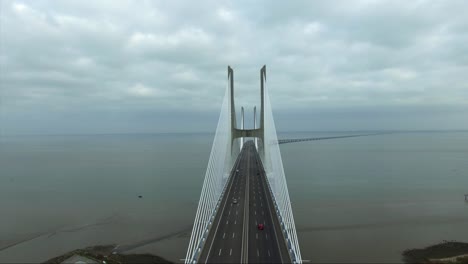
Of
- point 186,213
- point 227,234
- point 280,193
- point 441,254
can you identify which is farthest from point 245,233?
point 441,254

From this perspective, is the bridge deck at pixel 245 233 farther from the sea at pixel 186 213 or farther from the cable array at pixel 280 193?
the sea at pixel 186 213

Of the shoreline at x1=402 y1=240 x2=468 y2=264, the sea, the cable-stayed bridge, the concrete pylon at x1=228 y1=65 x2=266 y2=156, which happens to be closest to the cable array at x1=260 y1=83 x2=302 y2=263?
the cable-stayed bridge

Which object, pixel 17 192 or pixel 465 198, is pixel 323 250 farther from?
pixel 17 192

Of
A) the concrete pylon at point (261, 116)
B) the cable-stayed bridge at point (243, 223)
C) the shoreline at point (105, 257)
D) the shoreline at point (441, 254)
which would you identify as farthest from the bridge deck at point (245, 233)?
the concrete pylon at point (261, 116)

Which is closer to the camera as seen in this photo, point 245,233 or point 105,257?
point 245,233

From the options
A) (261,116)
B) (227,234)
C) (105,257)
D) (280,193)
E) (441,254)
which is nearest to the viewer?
(227,234)

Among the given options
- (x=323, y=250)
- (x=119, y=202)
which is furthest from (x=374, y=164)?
(x=119, y=202)

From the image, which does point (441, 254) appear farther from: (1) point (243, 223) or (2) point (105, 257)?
(2) point (105, 257)

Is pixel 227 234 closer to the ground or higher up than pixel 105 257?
higher up

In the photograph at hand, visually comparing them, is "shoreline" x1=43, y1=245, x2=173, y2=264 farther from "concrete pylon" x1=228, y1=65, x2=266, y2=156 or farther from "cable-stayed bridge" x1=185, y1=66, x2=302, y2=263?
"concrete pylon" x1=228, y1=65, x2=266, y2=156
